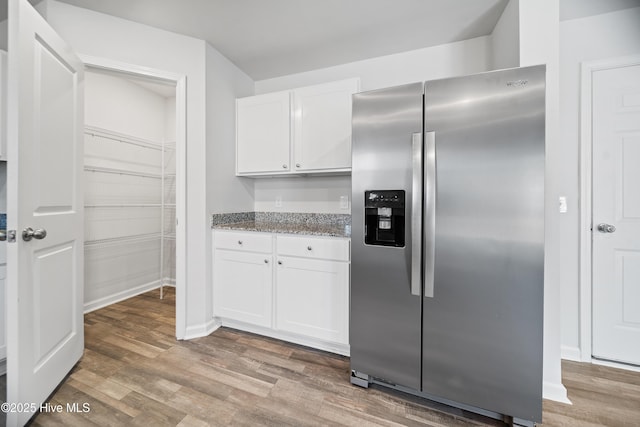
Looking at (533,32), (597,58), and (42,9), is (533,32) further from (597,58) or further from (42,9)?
(42,9)

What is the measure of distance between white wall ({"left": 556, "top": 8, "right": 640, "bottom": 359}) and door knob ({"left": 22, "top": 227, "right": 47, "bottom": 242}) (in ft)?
10.5

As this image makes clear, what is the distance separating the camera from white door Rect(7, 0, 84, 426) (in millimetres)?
1177

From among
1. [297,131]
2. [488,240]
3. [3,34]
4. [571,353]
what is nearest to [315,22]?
[297,131]

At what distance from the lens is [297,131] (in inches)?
89.7

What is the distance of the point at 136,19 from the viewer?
1902mm

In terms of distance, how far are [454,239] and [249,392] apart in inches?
59.2

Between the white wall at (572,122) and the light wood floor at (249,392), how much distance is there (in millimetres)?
413

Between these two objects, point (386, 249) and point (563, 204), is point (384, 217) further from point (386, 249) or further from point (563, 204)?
point (563, 204)

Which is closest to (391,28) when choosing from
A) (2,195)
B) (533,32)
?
(533,32)

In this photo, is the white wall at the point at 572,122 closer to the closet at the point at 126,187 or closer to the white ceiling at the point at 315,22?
the white ceiling at the point at 315,22

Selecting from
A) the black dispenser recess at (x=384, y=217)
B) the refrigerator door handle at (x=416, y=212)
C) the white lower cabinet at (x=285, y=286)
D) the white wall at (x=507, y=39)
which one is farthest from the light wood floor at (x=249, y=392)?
the white wall at (x=507, y=39)

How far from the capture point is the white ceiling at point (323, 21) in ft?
5.65

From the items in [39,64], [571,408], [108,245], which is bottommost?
[571,408]

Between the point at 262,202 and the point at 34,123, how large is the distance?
1.79 m
